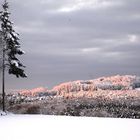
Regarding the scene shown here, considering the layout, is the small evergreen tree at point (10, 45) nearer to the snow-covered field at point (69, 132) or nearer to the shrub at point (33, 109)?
the shrub at point (33, 109)

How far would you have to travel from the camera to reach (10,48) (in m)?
47.8

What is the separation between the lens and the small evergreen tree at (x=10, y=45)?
155 feet

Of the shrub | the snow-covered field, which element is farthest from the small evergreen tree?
the snow-covered field

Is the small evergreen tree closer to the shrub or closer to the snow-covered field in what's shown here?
the shrub

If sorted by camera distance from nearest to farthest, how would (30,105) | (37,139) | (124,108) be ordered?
(37,139) → (124,108) → (30,105)

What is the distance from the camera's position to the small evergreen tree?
1854 inches

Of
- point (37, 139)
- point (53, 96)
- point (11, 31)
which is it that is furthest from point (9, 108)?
point (37, 139)

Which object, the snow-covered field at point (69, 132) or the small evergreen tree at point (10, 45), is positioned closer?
the snow-covered field at point (69, 132)

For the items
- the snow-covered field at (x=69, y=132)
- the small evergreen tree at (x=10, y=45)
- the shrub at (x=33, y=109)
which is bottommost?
the shrub at (x=33, y=109)

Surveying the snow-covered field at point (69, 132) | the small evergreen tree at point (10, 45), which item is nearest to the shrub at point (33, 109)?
the small evergreen tree at point (10, 45)

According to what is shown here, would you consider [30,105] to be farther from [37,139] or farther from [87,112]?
[37,139]

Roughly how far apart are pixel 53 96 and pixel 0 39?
920 cm

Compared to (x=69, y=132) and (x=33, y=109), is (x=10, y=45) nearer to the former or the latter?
(x=33, y=109)

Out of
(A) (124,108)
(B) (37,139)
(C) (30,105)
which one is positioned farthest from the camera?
(C) (30,105)
